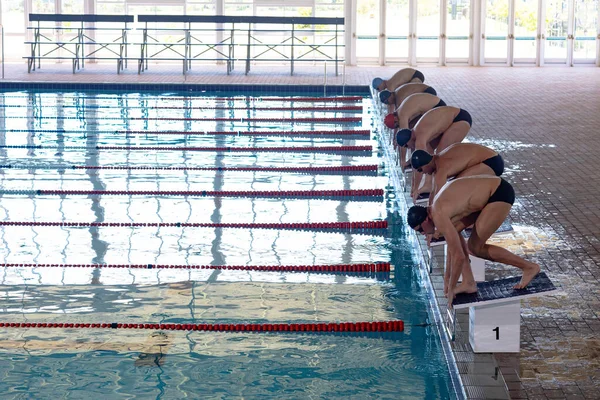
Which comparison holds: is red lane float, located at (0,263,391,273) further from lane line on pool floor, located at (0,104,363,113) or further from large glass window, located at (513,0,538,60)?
large glass window, located at (513,0,538,60)

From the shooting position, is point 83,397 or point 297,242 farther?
point 297,242

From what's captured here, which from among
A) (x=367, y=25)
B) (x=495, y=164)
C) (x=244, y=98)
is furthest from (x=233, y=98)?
(x=495, y=164)

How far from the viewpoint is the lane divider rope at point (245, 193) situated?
7.61 m

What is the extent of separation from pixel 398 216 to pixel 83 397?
11.5ft

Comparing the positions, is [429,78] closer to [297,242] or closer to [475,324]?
[297,242]

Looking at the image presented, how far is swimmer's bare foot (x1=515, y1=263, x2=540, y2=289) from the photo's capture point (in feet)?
13.4

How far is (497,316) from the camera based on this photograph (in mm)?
4043

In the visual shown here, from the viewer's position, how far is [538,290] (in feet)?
13.2

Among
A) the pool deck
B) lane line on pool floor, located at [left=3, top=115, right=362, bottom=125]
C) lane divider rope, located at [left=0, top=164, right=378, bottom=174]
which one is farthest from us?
lane line on pool floor, located at [left=3, top=115, right=362, bottom=125]

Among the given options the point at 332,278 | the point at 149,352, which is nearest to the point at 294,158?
the point at 332,278

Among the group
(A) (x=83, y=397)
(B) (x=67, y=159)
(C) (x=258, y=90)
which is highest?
(C) (x=258, y=90)

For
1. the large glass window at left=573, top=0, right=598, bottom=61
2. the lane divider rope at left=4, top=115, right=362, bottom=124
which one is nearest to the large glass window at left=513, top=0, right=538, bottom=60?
the large glass window at left=573, top=0, right=598, bottom=61

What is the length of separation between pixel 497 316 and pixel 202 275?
7.03 feet

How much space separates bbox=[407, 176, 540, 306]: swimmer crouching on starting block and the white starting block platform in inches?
3.2
